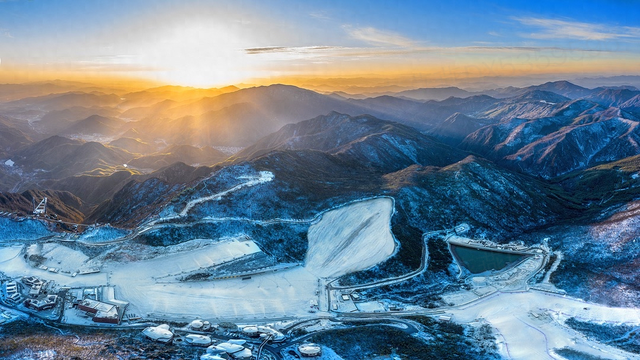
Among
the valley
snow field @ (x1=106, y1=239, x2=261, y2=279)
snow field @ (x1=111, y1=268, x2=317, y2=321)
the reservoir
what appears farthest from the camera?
the reservoir

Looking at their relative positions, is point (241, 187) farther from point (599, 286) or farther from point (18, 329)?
point (599, 286)

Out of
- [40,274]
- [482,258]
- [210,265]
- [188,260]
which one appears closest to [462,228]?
[482,258]

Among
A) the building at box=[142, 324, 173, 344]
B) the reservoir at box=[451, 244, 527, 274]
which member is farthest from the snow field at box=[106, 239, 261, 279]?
the reservoir at box=[451, 244, 527, 274]

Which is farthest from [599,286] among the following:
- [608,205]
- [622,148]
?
[622,148]

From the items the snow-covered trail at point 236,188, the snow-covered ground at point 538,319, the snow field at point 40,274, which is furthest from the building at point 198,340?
the snow-covered trail at point 236,188

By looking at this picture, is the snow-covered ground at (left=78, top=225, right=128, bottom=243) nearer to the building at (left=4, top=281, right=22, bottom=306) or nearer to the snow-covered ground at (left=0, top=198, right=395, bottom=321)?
the snow-covered ground at (left=0, top=198, right=395, bottom=321)
